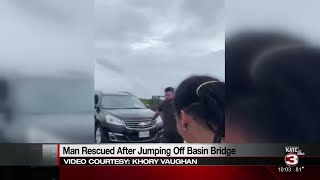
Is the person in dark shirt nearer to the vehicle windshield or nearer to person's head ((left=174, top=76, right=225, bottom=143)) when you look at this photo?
person's head ((left=174, top=76, right=225, bottom=143))

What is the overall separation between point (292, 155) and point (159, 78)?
3.61ft

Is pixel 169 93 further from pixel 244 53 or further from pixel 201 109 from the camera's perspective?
pixel 244 53

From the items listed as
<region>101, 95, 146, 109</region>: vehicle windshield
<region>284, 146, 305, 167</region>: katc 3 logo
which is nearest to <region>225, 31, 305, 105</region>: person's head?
<region>284, 146, 305, 167</region>: katc 3 logo

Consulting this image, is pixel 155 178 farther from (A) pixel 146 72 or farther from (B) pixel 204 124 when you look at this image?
(A) pixel 146 72

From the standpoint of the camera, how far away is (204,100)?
2533 mm

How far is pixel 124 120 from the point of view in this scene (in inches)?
99.3

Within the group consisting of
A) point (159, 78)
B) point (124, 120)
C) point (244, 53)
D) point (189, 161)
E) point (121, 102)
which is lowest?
point (189, 161)

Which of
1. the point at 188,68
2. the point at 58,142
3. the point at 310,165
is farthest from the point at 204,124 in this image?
the point at 58,142

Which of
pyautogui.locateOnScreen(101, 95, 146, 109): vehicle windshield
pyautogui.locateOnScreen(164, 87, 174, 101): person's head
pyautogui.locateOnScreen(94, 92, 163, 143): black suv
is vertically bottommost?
pyautogui.locateOnScreen(94, 92, 163, 143): black suv

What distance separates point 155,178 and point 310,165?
1.12 m

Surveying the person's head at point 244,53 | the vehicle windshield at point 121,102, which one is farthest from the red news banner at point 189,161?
the person's head at point 244,53

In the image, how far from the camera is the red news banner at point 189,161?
8.42ft

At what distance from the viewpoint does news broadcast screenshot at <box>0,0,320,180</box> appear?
2490 mm

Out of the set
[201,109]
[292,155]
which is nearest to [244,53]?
[201,109]
